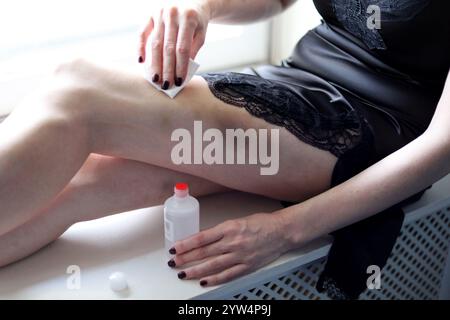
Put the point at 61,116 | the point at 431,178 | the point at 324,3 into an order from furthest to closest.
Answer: the point at 324,3
the point at 431,178
the point at 61,116

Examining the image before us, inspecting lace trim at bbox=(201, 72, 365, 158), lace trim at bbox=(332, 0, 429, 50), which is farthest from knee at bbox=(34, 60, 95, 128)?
lace trim at bbox=(332, 0, 429, 50)

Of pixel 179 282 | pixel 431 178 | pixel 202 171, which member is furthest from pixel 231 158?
pixel 431 178

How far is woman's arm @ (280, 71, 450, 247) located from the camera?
0.98m

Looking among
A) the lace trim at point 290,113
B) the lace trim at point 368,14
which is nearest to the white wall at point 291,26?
the lace trim at point 368,14

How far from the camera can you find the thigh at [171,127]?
0.93 m

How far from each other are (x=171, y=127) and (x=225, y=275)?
0.83 ft

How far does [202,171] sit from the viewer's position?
1.01m

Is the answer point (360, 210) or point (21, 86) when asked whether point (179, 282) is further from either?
point (21, 86)

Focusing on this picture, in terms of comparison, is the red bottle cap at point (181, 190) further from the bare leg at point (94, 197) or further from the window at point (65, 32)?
the window at point (65, 32)

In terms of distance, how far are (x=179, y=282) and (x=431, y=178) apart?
18.0 inches

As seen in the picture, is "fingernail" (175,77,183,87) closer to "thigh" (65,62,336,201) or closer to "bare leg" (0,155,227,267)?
"thigh" (65,62,336,201)

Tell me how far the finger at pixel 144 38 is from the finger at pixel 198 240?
320 millimetres
